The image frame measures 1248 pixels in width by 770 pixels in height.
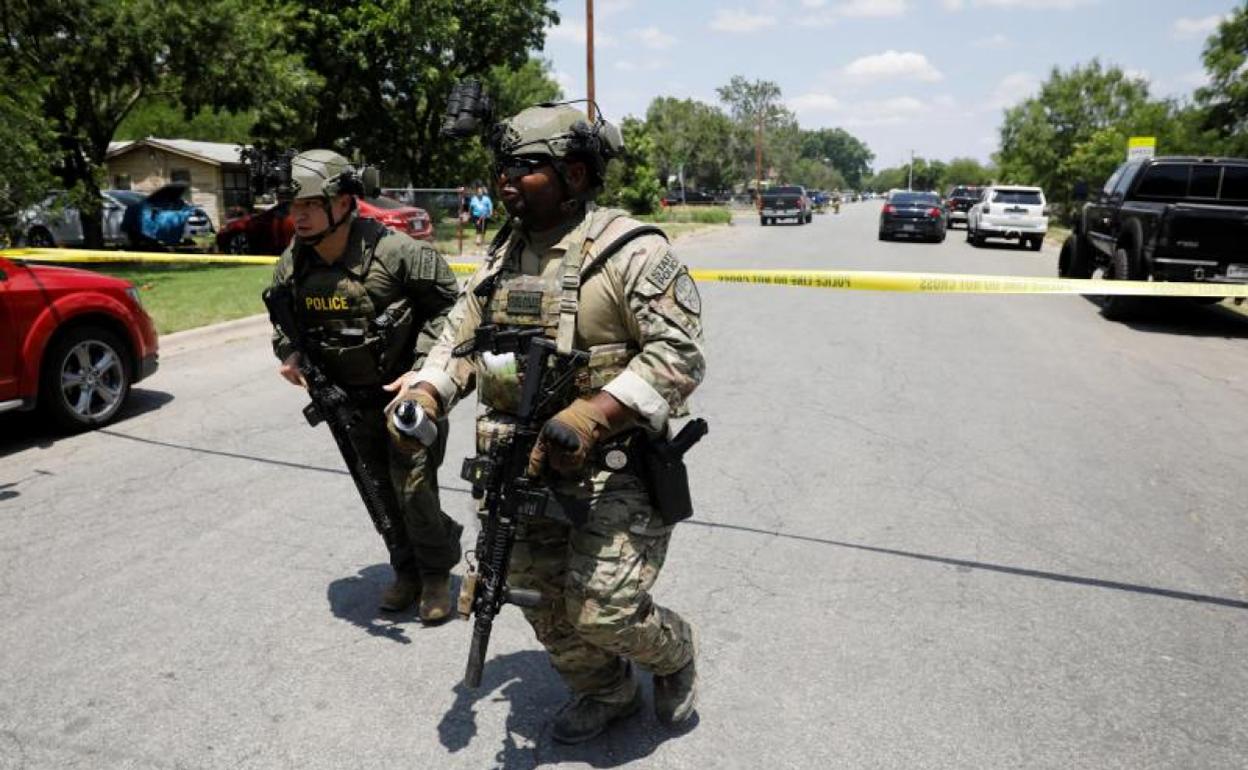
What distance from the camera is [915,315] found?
10906 mm

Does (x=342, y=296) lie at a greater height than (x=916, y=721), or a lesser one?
greater

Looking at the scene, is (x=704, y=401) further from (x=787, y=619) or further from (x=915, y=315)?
(x=915, y=315)

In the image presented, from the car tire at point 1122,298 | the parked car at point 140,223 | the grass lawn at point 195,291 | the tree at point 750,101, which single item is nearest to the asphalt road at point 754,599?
the grass lawn at point 195,291

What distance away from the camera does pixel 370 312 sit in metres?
3.29

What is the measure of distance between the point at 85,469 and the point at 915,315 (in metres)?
8.85

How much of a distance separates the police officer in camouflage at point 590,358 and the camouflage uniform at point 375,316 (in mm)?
840

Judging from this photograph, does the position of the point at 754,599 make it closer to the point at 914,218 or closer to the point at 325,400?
the point at 325,400

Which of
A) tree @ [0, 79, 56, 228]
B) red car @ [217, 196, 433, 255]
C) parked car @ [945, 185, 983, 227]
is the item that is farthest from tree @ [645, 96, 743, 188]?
tree @ [0, 79, 56, 228]

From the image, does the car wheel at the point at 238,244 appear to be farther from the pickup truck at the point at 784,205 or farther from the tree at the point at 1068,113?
the tree at the point at 1068,113

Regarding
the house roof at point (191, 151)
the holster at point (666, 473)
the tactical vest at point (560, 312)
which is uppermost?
the house roof at point (191, 151)

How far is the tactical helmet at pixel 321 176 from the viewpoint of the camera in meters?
3.09

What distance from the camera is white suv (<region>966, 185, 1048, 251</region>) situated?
2241 cm

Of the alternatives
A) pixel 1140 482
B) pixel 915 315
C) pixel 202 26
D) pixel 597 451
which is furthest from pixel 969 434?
pixel 202 26

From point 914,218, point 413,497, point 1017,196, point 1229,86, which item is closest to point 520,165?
point 413,497
